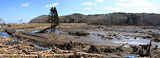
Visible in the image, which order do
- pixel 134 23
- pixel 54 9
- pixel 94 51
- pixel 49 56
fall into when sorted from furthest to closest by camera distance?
1. pixel 134 23
2. pixel 54 9
3. pixel 94 51
4. pixel 49 56

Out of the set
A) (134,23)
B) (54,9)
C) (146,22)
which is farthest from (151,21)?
(54,9)

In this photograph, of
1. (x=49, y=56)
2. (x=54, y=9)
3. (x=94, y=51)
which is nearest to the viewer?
(x=49, y=56)

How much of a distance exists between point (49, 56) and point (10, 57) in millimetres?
2493

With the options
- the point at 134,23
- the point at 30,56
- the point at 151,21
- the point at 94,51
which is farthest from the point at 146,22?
the point at 30,56

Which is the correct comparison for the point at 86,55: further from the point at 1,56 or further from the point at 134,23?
the point at 134,23

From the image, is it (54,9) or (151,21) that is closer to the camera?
(54,9)

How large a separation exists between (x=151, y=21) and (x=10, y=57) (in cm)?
7587

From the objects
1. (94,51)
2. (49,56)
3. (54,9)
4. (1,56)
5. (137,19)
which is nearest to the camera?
(1,56)

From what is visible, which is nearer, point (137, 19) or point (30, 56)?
point (30, 56)

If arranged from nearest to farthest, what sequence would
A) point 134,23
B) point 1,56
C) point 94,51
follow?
point 1,56 < point 94,51 < point 134,23

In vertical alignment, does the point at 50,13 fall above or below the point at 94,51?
above

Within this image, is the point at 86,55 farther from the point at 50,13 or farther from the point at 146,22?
the point at 146,22

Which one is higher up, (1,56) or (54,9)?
(54,9)

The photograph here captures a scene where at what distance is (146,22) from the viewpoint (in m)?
75.2
